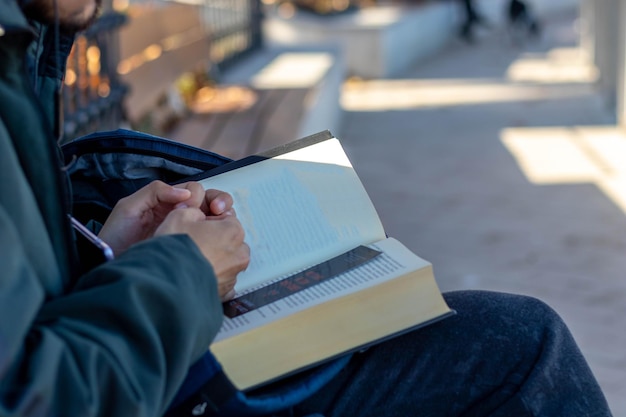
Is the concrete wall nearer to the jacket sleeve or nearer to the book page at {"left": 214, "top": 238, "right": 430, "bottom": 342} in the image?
the book page at {"left": 214, "top": 238, "right": 430, "bottom": 342}

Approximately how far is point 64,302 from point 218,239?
280mm

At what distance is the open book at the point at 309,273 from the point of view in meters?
1.36

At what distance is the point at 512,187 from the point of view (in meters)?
5.72

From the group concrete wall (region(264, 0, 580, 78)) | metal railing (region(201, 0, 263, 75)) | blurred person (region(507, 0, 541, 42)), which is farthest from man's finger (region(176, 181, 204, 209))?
blurred person (region(507, 0, 541, 42))

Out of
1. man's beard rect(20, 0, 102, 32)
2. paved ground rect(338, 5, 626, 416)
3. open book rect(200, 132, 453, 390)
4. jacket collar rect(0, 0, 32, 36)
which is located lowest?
paved ground rect(338, 5, 626, 416)

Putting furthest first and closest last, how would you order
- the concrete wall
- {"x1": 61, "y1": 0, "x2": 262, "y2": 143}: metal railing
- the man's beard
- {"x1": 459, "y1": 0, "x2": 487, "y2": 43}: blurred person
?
{"x1": 459, "y1": 0, "x2": 487, "y2": 43}: blurred person < the concrete wall < {"x1": 61, "y1": 0, "x2": 262, "y2": 143}: metal railing < the man's beard

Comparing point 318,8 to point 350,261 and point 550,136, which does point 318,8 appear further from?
point 350,261

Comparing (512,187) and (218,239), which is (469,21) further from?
(218,239)

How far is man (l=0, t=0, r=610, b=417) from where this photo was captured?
1.08 metres

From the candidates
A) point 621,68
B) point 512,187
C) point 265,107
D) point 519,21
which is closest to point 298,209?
point 265,107

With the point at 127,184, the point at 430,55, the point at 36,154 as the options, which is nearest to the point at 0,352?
the point at 36,154

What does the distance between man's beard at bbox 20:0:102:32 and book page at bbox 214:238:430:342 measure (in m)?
0.49

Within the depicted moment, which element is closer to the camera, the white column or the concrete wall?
the white column

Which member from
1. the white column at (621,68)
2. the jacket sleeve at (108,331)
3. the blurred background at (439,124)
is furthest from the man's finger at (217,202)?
the white column at (621,68)
